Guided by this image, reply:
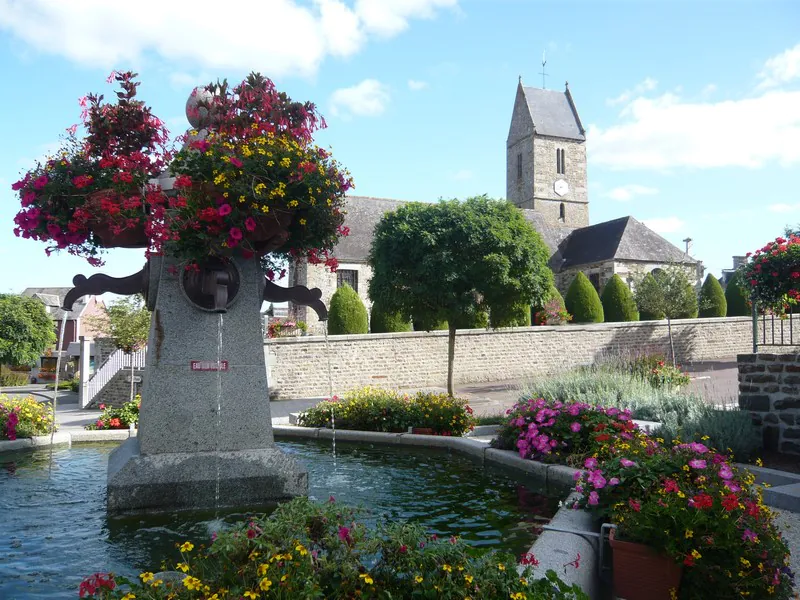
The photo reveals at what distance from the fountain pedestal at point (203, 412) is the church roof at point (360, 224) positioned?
26.2m

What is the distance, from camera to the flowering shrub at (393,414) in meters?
8.49

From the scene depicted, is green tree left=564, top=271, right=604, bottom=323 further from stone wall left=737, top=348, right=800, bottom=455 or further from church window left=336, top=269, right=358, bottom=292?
stone wall left=737, top=348, right=800, bottom=455

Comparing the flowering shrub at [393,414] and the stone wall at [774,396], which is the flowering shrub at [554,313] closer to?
the flowering shrub at [393,414]

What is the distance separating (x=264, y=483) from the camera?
4.61 m

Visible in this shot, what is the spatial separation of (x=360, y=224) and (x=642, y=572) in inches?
1230

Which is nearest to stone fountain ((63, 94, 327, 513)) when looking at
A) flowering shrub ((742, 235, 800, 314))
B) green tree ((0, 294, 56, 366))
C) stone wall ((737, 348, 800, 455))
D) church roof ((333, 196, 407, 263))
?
stone wall ((737, 348, 800, 455))

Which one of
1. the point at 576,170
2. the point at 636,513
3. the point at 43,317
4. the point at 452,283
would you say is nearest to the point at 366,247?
the point at 452,283

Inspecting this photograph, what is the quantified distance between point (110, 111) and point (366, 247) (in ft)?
92.1

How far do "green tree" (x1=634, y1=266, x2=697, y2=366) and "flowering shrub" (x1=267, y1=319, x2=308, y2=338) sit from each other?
16101mm

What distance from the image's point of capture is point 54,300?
52.3 m

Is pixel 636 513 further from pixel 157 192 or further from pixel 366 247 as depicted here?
pixel 366 247

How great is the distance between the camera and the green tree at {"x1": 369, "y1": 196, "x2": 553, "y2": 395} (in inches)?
673

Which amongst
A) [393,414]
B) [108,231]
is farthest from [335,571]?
[393,414]

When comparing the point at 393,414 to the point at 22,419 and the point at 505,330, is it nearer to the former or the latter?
the point at 22,419
